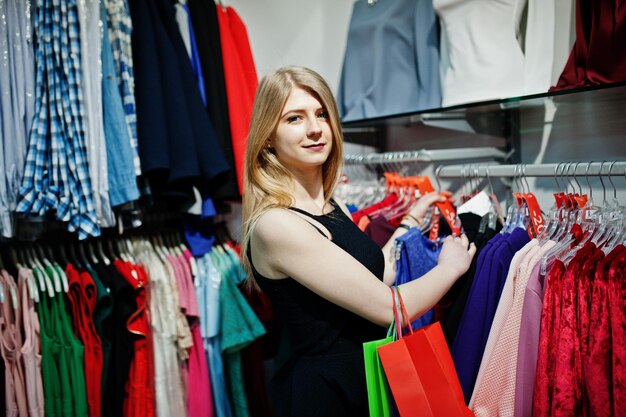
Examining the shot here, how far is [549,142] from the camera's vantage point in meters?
1.69

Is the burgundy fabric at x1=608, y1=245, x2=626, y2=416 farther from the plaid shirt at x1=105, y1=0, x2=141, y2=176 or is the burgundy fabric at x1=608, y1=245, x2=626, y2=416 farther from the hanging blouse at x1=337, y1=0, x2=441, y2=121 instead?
the plaid shirt at x1=105, y1=0, x2=141, y2=176

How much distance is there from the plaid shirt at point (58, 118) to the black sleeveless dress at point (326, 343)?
0.70 metres

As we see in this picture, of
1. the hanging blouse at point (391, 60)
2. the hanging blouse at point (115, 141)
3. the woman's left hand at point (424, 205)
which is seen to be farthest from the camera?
the hanging blouse at point (391, 60)

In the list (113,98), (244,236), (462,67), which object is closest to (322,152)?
(244,236)

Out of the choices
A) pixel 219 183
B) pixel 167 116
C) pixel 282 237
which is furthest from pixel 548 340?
pixel 167 116

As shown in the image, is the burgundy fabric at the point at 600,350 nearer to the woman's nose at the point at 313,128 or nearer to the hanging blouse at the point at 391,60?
the woman's nose at the point at 313,128

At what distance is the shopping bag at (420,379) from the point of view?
1032mm

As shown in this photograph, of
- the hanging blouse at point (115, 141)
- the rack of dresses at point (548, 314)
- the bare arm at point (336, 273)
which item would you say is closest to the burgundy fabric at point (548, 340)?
the rack of dresses at point (548, 314)

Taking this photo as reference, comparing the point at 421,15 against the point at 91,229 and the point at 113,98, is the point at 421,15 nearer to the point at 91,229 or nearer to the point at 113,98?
the point at 113,98

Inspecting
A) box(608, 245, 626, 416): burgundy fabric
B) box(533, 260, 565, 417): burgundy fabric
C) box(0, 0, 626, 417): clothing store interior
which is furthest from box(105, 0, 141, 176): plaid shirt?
box(608, 245, 626, 416): burgundy fabric

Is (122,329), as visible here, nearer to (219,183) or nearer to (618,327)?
(219,183)

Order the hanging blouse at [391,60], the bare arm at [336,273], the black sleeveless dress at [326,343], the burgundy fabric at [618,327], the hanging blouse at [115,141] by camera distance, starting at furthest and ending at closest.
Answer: the hanging blouse at [391,60]
the hanging blouse at [115,141]
the black sleeveless dress at [326,343]
the bare arm at [336,273]
the burgundy fabric at [618,327]

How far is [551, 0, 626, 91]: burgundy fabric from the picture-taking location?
124 centimetres

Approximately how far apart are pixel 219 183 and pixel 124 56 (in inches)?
20.9
